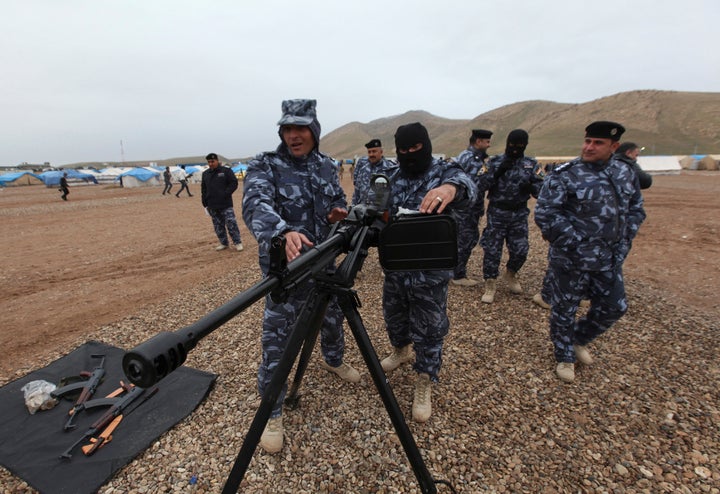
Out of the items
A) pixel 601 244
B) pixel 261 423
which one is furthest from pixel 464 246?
pixel 261 423

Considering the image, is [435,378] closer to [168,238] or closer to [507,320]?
[507,320]

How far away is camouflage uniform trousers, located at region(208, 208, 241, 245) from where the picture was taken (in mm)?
9656

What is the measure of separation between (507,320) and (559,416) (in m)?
2.04

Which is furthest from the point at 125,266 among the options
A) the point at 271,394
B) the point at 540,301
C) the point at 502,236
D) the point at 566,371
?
the point at 566,371

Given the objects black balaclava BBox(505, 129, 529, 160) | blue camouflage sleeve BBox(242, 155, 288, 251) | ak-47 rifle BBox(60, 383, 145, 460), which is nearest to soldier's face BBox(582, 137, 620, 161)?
black balaclava BBox(505, 129, 529, 160)

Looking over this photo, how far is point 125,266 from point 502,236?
9456 millimetres

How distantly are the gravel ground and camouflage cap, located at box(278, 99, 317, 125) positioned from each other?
113 inches

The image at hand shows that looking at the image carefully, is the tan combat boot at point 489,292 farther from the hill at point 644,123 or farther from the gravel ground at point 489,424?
the hill at point 644,123

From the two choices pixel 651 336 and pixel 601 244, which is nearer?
pixel 601 244

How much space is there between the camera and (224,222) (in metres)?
10.0

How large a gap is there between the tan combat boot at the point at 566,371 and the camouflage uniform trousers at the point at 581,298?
0.06 m

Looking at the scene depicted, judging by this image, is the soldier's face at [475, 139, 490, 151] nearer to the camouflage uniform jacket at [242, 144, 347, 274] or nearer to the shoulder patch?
the shoulder patch

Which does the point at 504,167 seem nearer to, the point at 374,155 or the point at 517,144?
the point at 517,144

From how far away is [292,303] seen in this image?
3.08 m
